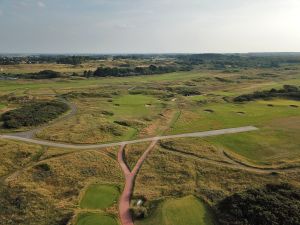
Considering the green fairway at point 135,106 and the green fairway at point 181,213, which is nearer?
the green fairway at point 181,213

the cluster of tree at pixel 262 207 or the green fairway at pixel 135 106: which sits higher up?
the green fairway at pixel 135 106

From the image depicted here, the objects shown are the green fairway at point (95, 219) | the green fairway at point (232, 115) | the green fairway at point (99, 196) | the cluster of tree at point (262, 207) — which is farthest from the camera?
the green fairway at point (232, 115)

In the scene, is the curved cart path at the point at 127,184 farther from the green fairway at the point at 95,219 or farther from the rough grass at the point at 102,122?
the rough grass at the point at 102,122

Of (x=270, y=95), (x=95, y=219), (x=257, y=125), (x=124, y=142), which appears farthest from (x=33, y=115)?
(x=270, y=95)

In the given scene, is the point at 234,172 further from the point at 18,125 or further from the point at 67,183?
the point at 18,125

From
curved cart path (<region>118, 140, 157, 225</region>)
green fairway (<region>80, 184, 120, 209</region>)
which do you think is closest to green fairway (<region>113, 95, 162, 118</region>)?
curved cart path (<region>118, 140, 157, 225</region>)

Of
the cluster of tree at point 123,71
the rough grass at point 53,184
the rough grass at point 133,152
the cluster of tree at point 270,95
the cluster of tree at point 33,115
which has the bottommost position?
the rough grass at point 53,184

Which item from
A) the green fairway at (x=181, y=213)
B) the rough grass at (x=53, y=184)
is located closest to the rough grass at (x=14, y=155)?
the rough grass at (x=53, y=184)

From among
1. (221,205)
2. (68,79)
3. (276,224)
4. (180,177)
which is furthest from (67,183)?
(68,79)
